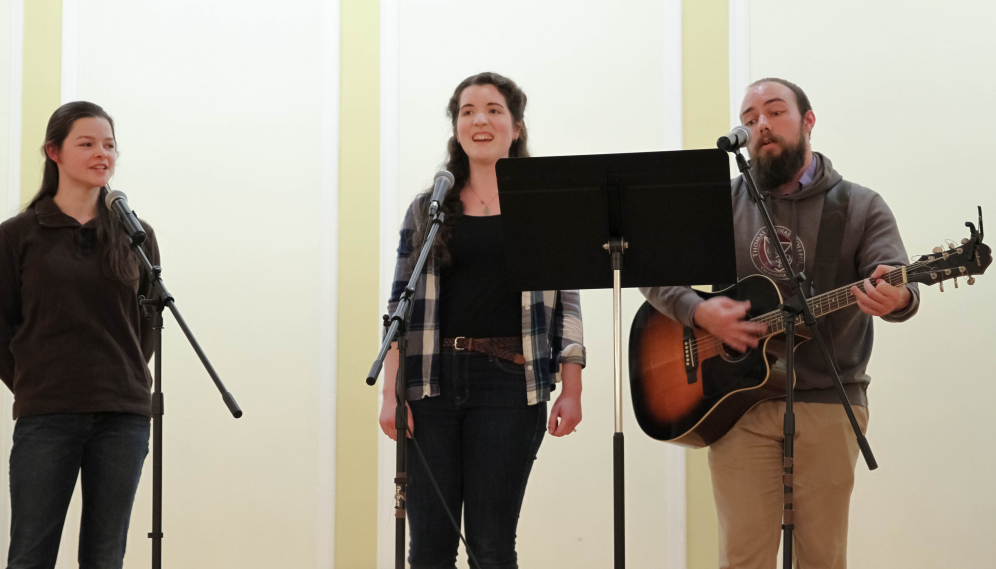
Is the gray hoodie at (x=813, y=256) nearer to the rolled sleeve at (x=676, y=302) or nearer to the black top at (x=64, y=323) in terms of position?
the rolled sleeve at (x=676, y=302)

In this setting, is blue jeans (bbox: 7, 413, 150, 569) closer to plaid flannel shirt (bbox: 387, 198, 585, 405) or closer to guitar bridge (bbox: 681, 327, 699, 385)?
plaid flannel shirt (bbox: 387, 198, 585, 405)

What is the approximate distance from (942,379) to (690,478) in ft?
3.50

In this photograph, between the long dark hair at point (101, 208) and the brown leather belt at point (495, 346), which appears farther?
the long dark hair at point (101, 208)

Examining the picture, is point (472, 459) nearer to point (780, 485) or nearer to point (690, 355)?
point (690, 355)

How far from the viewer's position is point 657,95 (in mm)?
3824

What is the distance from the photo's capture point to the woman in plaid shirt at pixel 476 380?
7.66 feet

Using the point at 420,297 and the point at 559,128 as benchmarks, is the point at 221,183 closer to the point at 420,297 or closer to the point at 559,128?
the point at 559,128

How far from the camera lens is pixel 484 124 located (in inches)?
99.2

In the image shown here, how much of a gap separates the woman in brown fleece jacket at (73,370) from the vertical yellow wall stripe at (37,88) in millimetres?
1477

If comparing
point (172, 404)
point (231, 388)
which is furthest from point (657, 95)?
point (172, 404)

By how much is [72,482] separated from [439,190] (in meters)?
1.42

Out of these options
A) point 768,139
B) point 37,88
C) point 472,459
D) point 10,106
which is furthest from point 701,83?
point 10,106

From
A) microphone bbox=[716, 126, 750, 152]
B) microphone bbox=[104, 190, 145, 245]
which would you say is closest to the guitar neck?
microphone bbox=[716, 126, 750, 152]

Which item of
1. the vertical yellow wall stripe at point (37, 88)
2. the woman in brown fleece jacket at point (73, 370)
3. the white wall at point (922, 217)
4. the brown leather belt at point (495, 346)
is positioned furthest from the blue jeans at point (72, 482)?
the white wall at point (922, 217)
